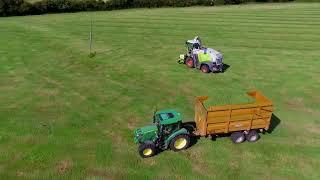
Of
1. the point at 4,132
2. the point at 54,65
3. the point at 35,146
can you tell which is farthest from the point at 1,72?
the point at 35,146

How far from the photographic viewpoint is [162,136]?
15992 millimetres

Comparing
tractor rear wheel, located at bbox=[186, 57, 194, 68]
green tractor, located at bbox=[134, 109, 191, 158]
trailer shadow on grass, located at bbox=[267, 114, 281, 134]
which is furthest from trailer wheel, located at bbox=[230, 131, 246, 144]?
tractor rear wheel, located at bbox=[186, 57, 194, 68]

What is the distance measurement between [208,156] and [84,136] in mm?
5814

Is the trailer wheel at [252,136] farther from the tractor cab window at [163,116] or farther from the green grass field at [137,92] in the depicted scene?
the tractor cab window at [163,116]

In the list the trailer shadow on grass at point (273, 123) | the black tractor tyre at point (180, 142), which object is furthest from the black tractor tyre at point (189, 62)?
the black tractor tyre at point (180, 142)

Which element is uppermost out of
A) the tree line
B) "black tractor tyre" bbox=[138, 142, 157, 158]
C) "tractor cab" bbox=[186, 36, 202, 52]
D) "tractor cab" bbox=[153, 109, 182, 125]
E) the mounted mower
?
the tree line

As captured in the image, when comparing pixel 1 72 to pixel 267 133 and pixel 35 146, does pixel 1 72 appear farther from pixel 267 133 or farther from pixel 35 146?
pixel 267 133

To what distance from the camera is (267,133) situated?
17984mm

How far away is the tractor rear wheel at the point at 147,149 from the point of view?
51.1 feet

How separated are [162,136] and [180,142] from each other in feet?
2.82

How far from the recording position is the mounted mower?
25.3m

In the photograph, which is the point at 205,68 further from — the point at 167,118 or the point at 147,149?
the point at 147,149

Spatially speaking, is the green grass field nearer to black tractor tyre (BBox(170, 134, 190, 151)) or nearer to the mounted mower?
black tractor tyre (BBox(170, 134, 190, 151))

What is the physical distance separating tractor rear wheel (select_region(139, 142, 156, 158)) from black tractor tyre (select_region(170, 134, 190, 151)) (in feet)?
2.83
